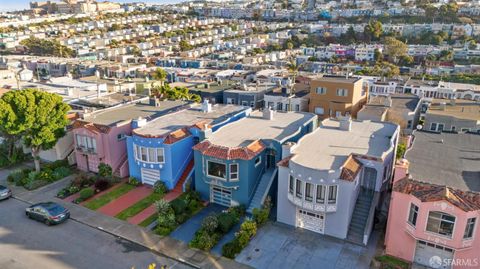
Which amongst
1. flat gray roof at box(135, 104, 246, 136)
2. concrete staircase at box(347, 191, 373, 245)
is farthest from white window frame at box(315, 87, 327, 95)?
concrete staircase at box(347, 191, 373, 245)

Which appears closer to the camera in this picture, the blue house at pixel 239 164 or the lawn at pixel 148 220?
the lawn at pixel 148 220

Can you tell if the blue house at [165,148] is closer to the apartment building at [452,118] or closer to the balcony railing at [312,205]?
the balcony railing at [312,205]

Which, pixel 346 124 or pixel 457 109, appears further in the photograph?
pixel 457 109

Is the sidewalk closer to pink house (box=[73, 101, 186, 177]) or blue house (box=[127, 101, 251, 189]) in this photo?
pink house (box=[73, 101, 186, 177])

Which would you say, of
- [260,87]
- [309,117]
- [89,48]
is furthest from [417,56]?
[89,48]

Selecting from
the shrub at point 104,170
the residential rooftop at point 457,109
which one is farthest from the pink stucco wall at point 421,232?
the residential rooftop at point 457,109

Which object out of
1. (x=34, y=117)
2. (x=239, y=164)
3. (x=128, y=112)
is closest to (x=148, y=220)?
(x=239, y=164)

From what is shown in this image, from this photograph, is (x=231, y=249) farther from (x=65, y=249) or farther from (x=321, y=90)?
(x=321, y=90)
